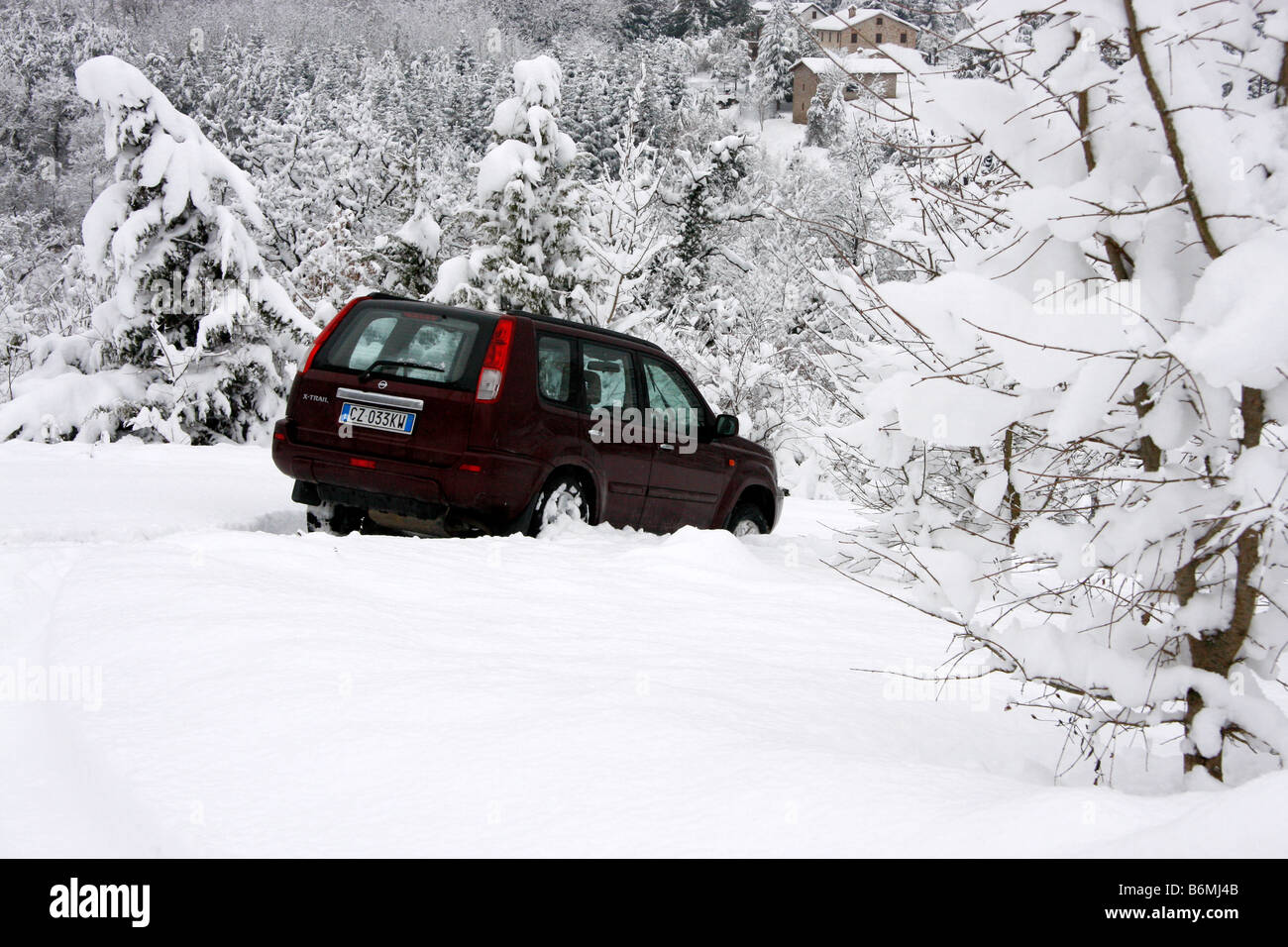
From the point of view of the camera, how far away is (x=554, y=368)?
6523 millimetres

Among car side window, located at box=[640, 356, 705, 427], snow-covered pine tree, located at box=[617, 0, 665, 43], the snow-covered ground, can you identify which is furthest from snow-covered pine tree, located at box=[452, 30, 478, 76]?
the snow-covered ground

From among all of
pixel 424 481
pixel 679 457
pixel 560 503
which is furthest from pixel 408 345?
pixel 679 457

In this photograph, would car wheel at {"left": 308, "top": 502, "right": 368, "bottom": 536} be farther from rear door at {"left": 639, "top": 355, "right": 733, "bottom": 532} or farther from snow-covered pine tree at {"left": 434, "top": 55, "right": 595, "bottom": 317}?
snow-covered pine tree at {"left": 434, "top": 55, "right": 595, "bottom": 317}

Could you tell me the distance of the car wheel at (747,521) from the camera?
841 cm

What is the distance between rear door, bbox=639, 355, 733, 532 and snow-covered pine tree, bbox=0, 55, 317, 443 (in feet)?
27.5

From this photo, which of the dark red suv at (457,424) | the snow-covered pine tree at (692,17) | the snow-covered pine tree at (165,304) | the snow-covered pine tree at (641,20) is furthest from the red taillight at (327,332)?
the snow-covered pine tree at (692,17)

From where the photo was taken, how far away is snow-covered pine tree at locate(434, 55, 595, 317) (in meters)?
19.7

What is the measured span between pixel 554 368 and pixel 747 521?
279 cm

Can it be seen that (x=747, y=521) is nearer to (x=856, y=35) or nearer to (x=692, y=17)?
(x=856, y=35)

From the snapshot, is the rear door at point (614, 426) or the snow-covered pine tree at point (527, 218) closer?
the rear door at point (614, 426)

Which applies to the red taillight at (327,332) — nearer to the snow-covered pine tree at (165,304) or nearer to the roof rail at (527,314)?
the roof rail at (527,314)

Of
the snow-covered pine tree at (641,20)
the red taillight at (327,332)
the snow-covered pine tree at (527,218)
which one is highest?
the snow-covered pine tree at (641,20)

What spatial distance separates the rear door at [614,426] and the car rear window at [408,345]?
2.96ft
